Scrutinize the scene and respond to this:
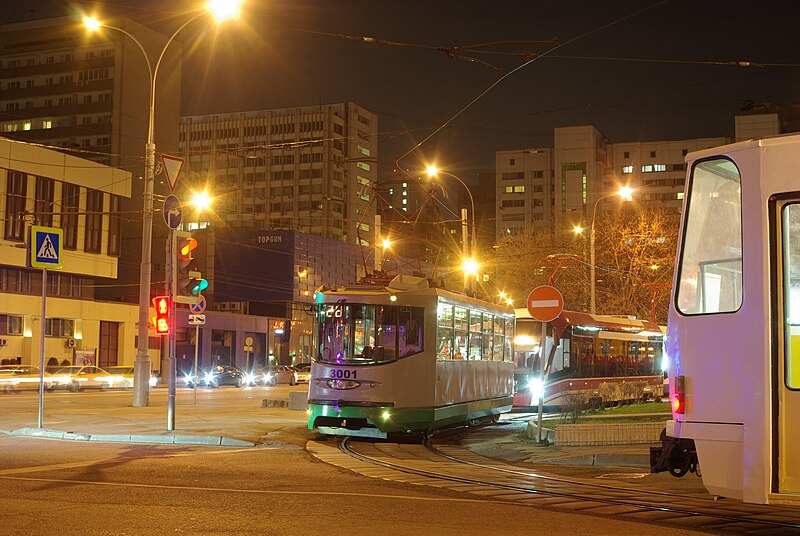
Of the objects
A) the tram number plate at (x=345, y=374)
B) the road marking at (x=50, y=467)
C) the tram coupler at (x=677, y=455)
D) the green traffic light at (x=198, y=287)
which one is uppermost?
the green traffic light at (x=198, y=287)

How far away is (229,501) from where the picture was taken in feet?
32.5

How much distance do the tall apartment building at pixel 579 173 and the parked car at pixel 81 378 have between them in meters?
91.2

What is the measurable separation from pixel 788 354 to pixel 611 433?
375 inches

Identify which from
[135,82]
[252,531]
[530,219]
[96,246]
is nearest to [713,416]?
[252,531]

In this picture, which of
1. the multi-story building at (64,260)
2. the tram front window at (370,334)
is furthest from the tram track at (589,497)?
the multi-story building at (64,260)

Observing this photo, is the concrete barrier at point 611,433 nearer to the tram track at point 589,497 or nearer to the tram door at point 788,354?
the tram track at point 589,497

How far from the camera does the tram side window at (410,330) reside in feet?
61.2

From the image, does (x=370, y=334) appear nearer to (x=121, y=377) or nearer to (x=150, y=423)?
(x=150, y=423)

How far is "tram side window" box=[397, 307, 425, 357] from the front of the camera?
18.7 m

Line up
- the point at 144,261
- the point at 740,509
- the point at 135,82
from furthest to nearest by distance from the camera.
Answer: the point at 135,82
the point at 144,261
the point at 740,509

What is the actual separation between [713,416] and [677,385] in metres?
0.41

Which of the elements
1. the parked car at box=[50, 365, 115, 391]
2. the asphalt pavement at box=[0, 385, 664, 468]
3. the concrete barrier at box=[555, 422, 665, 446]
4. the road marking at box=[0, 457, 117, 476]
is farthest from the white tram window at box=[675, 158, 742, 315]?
the parked car at box=[50, 365, 115, 391]

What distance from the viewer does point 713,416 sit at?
766 centimetres

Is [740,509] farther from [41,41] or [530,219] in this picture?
[530,219]
